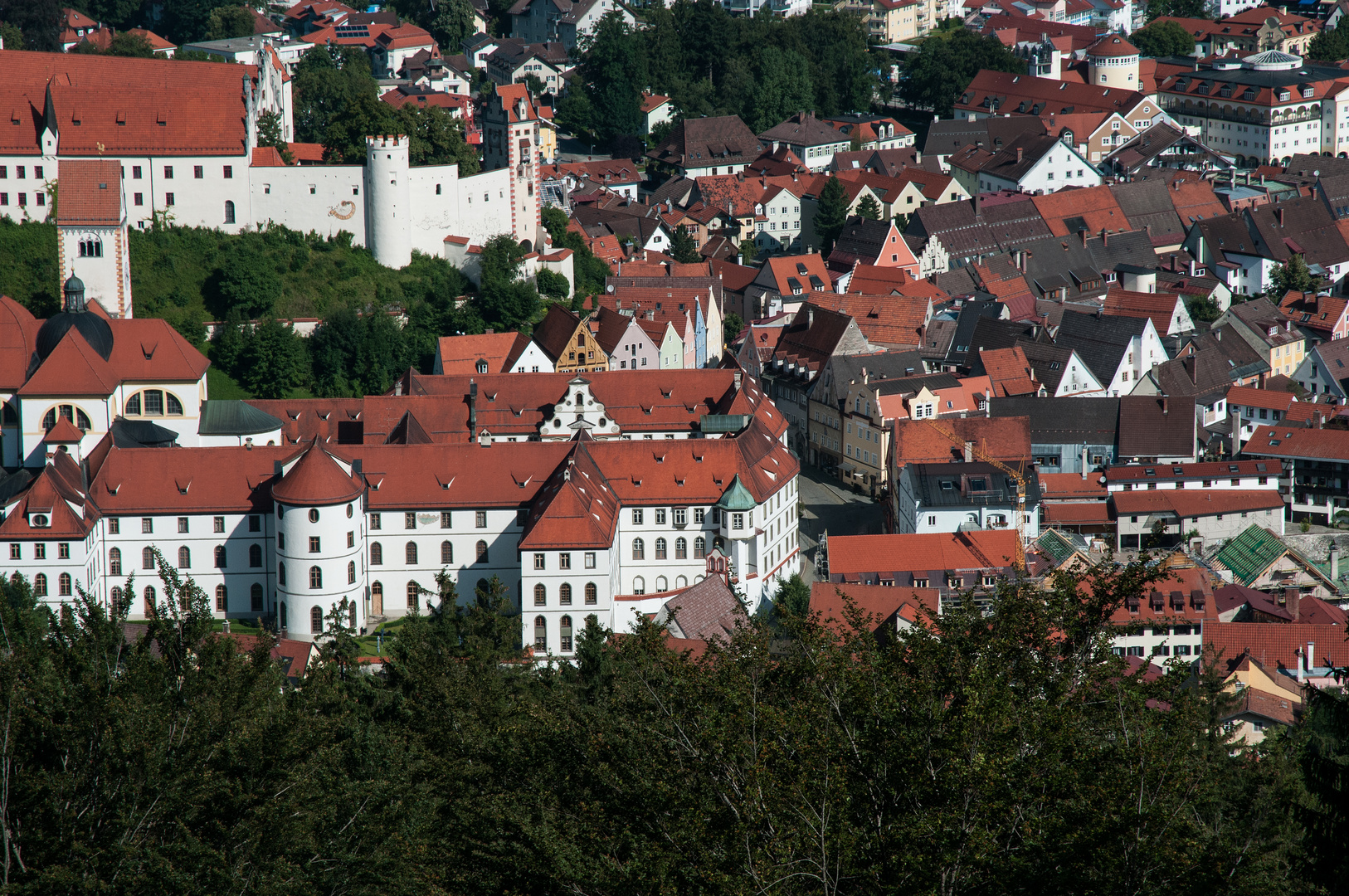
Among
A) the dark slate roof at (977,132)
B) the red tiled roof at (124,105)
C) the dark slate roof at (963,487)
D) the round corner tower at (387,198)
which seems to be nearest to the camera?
the dark slate roof at (963,487)

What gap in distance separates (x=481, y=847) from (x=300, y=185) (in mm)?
69729

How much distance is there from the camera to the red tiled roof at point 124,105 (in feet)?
305

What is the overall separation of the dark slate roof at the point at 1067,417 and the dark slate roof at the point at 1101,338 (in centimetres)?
740

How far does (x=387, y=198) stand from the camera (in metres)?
96.9

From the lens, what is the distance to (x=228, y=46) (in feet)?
479

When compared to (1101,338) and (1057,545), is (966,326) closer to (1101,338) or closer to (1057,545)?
(1101,338)

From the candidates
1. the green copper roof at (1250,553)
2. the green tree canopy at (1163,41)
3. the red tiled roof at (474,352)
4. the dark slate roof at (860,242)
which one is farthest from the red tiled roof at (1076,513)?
the green tree canopy at (1163,41)

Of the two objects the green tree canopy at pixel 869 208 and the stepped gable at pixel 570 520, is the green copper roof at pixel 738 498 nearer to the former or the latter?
the stepped gable at pixel 570 520

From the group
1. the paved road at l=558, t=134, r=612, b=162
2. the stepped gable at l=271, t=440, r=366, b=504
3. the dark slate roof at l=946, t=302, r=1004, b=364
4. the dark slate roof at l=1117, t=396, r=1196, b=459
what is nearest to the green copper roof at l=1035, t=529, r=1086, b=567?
the dark slate roof at l=1117, t=396, r=1196, b=459

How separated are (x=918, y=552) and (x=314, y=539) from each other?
77.6ft

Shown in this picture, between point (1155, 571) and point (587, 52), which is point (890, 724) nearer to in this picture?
point (1155, 571)

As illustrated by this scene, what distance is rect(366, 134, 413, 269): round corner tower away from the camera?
96438 millimetres

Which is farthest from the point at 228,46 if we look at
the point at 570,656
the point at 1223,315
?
the point at 570,656

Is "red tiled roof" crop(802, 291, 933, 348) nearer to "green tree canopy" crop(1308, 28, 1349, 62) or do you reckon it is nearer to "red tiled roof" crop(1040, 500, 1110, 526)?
"red tiled roof" crop(1040, 500, 1110, 526)
